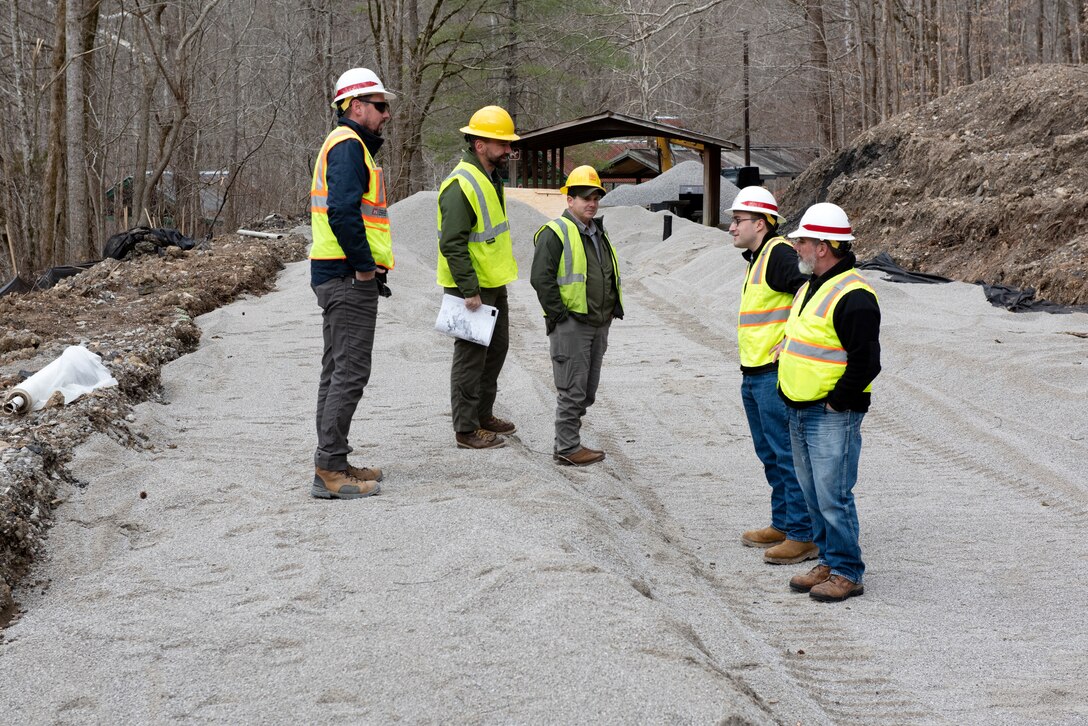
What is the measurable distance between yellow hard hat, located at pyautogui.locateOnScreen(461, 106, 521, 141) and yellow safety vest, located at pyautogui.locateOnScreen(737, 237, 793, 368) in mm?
1862

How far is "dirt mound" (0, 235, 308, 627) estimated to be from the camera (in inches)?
206

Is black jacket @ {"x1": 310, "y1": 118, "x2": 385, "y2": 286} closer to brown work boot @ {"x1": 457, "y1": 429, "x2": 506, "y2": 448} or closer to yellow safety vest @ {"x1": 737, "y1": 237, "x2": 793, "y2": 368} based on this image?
brown work boot @ {"x1": 457, "y1": 429, "x2": 506, "y2": 448}

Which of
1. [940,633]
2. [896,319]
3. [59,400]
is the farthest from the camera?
[896,319]

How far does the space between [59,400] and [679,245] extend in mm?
15866

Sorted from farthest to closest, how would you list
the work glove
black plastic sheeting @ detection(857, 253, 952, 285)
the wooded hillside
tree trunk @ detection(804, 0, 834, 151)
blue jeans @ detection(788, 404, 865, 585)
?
tree trunk @ detection(804, 0, 834, 151) → the wooded hillside → black plastic sheeting @ detection(857, 253, 952, 285) → the work glove → blue jeans @ detection(788, 404, 865, 585)

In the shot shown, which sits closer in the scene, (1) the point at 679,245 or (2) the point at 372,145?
(2) the point at 372,145

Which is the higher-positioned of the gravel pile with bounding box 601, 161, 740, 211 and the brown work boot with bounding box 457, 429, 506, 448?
the gravel pile with bounding box 601, 161, 740, 211

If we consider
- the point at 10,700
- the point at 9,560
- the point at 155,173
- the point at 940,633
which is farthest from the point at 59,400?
the point at 155,173

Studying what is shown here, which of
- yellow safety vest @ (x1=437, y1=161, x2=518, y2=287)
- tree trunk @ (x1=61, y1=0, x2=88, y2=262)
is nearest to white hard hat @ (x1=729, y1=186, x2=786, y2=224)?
yellow safety vest @ (x1=437, y1=161, x2=518, y2=287)

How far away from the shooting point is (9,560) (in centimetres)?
469

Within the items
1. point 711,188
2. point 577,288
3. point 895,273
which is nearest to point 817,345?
point 577,288

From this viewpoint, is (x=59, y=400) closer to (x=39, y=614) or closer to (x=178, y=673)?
(x=39, y=614)

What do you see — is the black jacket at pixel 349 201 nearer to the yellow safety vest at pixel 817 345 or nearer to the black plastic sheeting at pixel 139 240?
the yellow safety vest at pixel 817 345

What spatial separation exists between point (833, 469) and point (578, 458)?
2482 mm
